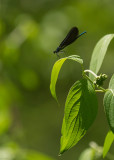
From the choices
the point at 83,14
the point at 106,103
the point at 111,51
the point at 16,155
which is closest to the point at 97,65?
the point at 106,103

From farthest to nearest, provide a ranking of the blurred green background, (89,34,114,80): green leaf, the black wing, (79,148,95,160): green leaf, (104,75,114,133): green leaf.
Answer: the blurred green background
(79,148,95,160): green leaf
the black wing
(89,34,114,80): green leaf
(104,75,114,133): green leaf

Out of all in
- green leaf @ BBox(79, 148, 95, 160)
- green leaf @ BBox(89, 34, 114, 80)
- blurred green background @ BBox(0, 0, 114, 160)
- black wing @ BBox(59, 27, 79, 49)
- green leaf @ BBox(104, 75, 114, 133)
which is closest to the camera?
green leaf @ BBox(104, 75, 114, 133)

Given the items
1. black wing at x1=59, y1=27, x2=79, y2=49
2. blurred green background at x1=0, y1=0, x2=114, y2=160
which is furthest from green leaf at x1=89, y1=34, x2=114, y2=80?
blurred green background at x1=0, y1=0, x2=114, y2=160

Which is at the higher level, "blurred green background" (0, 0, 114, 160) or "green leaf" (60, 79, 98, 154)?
"green leaf" (60, 79, 98, 154)

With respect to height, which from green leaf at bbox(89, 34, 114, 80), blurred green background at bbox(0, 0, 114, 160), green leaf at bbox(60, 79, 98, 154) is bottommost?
blurred green background at bbox(0, 0, 114, 160)

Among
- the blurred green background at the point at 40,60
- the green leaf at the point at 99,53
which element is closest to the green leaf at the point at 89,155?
the green leaf at the point at 99,53

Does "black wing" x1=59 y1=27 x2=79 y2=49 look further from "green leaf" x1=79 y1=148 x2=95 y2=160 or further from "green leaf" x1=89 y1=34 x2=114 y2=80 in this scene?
"green leaf" x1=79 y1=148 x2=95 y2=160

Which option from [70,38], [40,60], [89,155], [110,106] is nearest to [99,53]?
[70,38]
